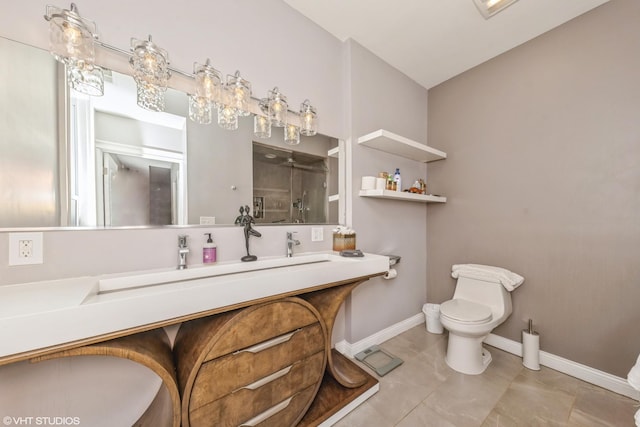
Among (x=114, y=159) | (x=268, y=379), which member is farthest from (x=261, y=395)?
(x=114, y=159)

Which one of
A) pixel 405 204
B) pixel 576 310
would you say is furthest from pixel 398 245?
pixel 576 310

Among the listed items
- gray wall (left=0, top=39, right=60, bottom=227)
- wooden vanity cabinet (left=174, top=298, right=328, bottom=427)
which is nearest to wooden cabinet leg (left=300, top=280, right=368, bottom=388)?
wooden vanity cabinet (left=174, top=298, right=328, bottom=427)

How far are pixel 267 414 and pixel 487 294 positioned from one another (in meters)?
1.94

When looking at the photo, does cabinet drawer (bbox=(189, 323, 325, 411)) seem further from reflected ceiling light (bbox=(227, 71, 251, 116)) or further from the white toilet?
reflected ceiling light (bbox=(227, 71, 251, 116))

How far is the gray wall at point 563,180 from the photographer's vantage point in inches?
59.4

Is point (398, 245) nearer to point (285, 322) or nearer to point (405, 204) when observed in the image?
point (405, 204)

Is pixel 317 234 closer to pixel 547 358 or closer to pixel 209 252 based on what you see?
pixel 209 252

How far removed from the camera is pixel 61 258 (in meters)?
0.96

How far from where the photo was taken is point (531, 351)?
1.74 meters

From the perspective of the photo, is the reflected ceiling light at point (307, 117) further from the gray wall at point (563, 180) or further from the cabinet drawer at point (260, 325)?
the gray wall at point (563, 180)

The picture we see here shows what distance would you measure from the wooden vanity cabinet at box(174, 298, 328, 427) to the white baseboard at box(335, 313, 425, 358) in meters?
0.70

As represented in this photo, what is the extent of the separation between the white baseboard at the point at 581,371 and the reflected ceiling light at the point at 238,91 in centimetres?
285

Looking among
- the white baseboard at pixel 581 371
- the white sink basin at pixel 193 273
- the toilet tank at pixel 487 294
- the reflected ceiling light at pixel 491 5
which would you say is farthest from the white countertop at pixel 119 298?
the reflected ceiling light at pixel 491 5

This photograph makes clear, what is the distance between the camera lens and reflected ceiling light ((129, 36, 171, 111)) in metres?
1.06
